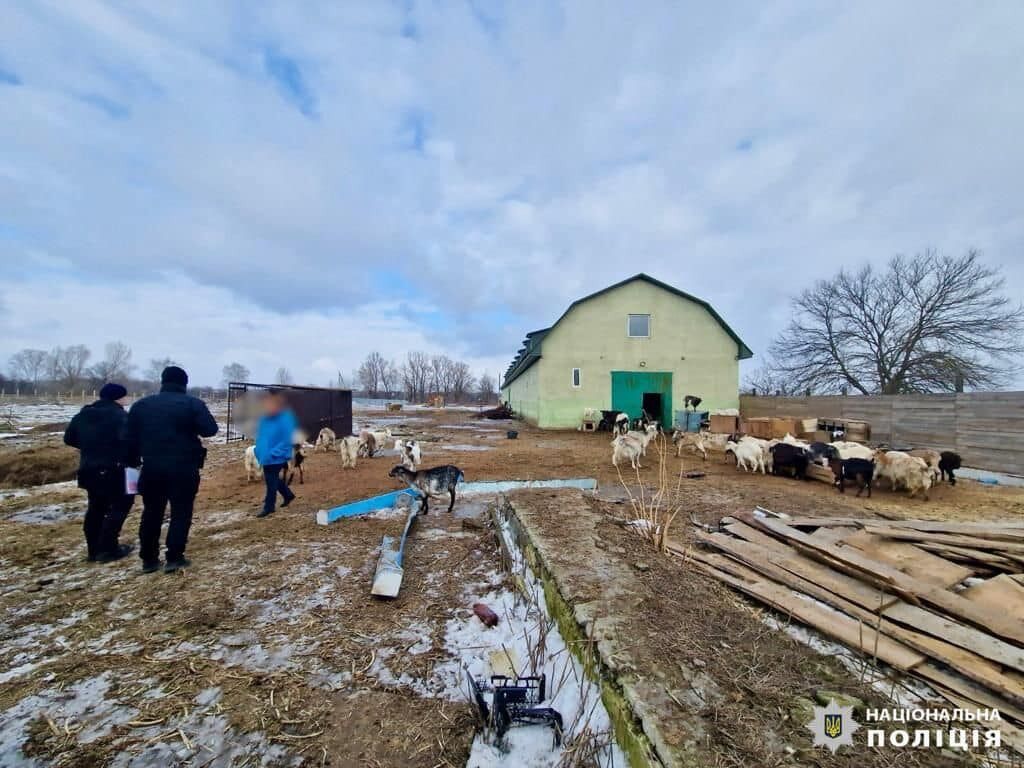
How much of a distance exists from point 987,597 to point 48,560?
9.49 m

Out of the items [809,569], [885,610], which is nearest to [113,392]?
[809,569]

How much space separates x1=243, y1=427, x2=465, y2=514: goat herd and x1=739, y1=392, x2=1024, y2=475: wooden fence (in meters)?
13.9

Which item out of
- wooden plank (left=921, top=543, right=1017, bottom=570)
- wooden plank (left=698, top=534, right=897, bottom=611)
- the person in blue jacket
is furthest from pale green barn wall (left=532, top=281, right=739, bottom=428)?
wooden plank (left=921, top=543, right=1017, bottom=570)

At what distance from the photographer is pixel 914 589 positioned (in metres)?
3.62

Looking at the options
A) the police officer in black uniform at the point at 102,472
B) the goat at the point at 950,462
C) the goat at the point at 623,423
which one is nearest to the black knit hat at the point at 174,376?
the police officer in black uniform at the point at 102,472

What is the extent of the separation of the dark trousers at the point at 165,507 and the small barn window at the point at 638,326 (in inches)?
798

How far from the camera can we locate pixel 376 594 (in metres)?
4.06

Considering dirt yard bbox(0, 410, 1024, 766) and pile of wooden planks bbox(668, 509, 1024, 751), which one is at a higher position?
pile of wooden planks bbox(668, 509, 1024, 751)

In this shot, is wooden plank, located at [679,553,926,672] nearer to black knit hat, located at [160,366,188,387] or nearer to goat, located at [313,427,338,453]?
black knit hat, located at [160,366,188,387]

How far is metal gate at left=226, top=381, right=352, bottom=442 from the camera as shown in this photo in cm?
1360

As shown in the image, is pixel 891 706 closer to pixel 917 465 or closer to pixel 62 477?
pixel 917 465

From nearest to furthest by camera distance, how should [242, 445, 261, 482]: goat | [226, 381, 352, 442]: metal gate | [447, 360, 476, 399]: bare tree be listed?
[242, 445, 261, 482]: goat → [226, 381, 352, 442]: metal gate → [447, 360, 476, 399]: bare tree

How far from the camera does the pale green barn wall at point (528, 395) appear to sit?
2295cm

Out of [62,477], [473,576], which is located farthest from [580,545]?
[62,477]
